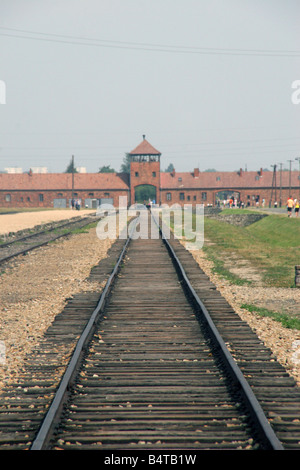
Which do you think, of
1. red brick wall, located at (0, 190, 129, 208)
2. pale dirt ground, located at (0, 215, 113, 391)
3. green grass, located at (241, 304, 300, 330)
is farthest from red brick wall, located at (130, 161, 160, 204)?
green grass, located at (241, 304, 300, 330)

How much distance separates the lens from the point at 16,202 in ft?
303

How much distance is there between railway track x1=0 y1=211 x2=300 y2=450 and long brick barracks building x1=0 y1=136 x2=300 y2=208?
80.1 metres

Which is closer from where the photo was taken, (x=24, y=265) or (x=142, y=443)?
(x=142, y=443)

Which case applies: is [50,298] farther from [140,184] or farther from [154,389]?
[140,184]

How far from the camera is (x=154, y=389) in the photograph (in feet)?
18.5

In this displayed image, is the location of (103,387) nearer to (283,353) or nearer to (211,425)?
(211,425)

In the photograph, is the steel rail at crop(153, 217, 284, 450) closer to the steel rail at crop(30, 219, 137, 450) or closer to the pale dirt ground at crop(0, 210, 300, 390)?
the pale dirt ground at crop(0, 210, 300, 390)

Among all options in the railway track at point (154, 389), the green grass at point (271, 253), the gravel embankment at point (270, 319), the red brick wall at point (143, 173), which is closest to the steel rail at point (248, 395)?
the railway track at point (154, 389)

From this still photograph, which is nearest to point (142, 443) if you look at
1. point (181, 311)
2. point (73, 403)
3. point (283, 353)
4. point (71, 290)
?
point (73, 403)

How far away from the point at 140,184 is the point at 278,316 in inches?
3150

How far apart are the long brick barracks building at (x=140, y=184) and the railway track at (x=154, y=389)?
263ft

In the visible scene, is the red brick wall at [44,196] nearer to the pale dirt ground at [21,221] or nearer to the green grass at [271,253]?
→ the pale dirt ground at [21,221]
